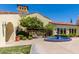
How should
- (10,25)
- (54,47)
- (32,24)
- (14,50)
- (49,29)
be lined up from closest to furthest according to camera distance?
1. (14,50)
2. (54,47)
3. (10,25)
4. (49,29)
5. (32,24)

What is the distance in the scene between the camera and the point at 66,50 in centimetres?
1053

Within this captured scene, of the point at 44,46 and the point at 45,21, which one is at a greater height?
the point at 45,21

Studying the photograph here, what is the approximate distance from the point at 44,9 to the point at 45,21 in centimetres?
72

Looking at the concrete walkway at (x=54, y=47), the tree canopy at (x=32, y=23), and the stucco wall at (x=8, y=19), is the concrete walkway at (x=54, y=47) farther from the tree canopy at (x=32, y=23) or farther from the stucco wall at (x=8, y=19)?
the stucco wall at (x=8, y=19)

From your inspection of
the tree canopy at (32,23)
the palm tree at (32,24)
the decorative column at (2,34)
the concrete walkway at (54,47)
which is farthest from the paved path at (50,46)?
the tree canopy at (32,23)

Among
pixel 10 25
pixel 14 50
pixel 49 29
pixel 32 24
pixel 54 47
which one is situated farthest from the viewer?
pixel 32 24

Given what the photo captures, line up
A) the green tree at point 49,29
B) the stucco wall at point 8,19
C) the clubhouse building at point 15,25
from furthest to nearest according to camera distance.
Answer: the green tree at point 49,29, the clubhouse building at point 15,25, the stucco wall at point 8,19

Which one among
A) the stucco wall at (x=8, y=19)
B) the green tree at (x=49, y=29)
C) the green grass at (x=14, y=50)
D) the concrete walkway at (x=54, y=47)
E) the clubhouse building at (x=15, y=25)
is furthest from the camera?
the green tree at (x=49, y=29)

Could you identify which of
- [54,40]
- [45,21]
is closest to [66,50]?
[54,40]

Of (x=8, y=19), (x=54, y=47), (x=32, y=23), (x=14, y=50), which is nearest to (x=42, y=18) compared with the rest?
(x=32, y=23)

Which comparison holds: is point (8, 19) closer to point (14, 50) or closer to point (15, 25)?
point (15, 25)

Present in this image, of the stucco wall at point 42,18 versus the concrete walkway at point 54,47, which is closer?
the concrete walkway at point 54,47
